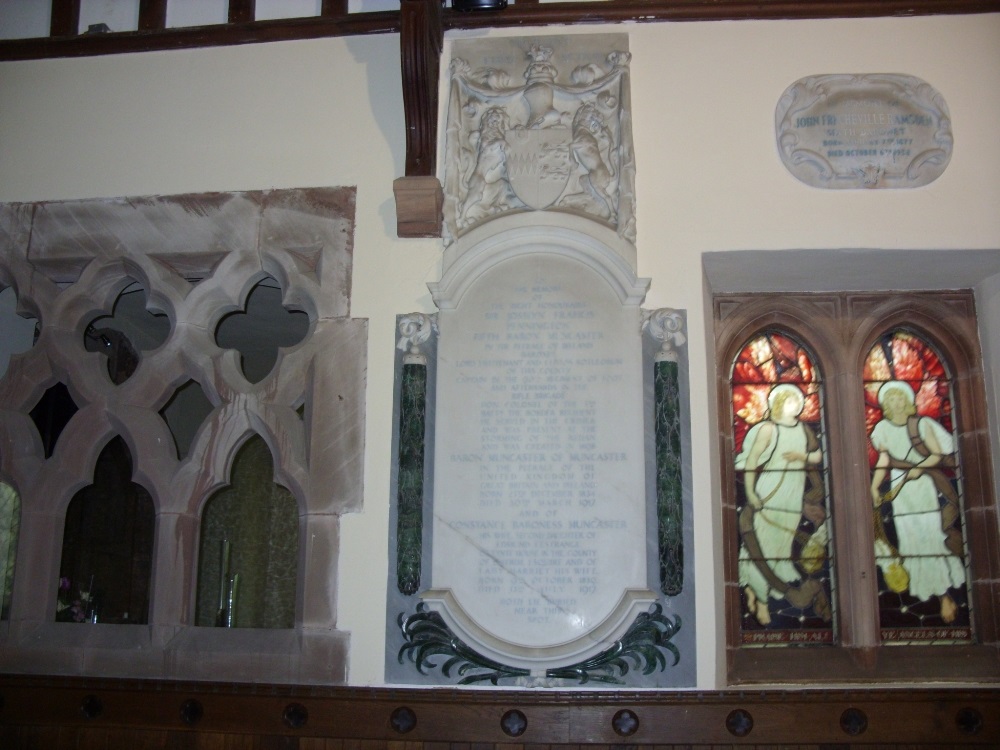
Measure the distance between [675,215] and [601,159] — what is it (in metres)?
0.39

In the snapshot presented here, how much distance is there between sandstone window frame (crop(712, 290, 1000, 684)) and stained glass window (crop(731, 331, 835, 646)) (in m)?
0.06

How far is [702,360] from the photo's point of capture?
4305 millimetres

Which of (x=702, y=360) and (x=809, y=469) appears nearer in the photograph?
(x=702, y=360)

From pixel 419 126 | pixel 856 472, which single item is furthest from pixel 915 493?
pixel 419 126

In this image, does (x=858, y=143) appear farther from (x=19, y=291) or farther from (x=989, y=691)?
(x=19, y=291)

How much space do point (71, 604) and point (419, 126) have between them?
127 inches

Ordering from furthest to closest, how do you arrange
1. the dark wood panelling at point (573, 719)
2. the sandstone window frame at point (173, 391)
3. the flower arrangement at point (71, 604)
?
the flower arrangement at point (71, 604) → the sandstone window frame at point (173, 391) → the dark wood panelling at point (573, 719)

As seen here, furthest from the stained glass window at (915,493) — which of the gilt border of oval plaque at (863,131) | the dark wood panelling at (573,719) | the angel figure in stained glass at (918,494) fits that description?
the gilt border of oval plaque at (863,131)

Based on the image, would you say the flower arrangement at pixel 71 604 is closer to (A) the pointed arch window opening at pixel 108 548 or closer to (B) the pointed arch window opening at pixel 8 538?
(A) the pointed arch window opening at pixel 108 548

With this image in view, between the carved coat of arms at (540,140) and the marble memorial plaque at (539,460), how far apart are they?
0.25m

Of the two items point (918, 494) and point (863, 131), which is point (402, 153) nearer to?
point (863, 131)

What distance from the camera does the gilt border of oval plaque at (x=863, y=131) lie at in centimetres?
450

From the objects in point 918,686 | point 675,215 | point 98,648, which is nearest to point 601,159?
point 675,215

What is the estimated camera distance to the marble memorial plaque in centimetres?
405
